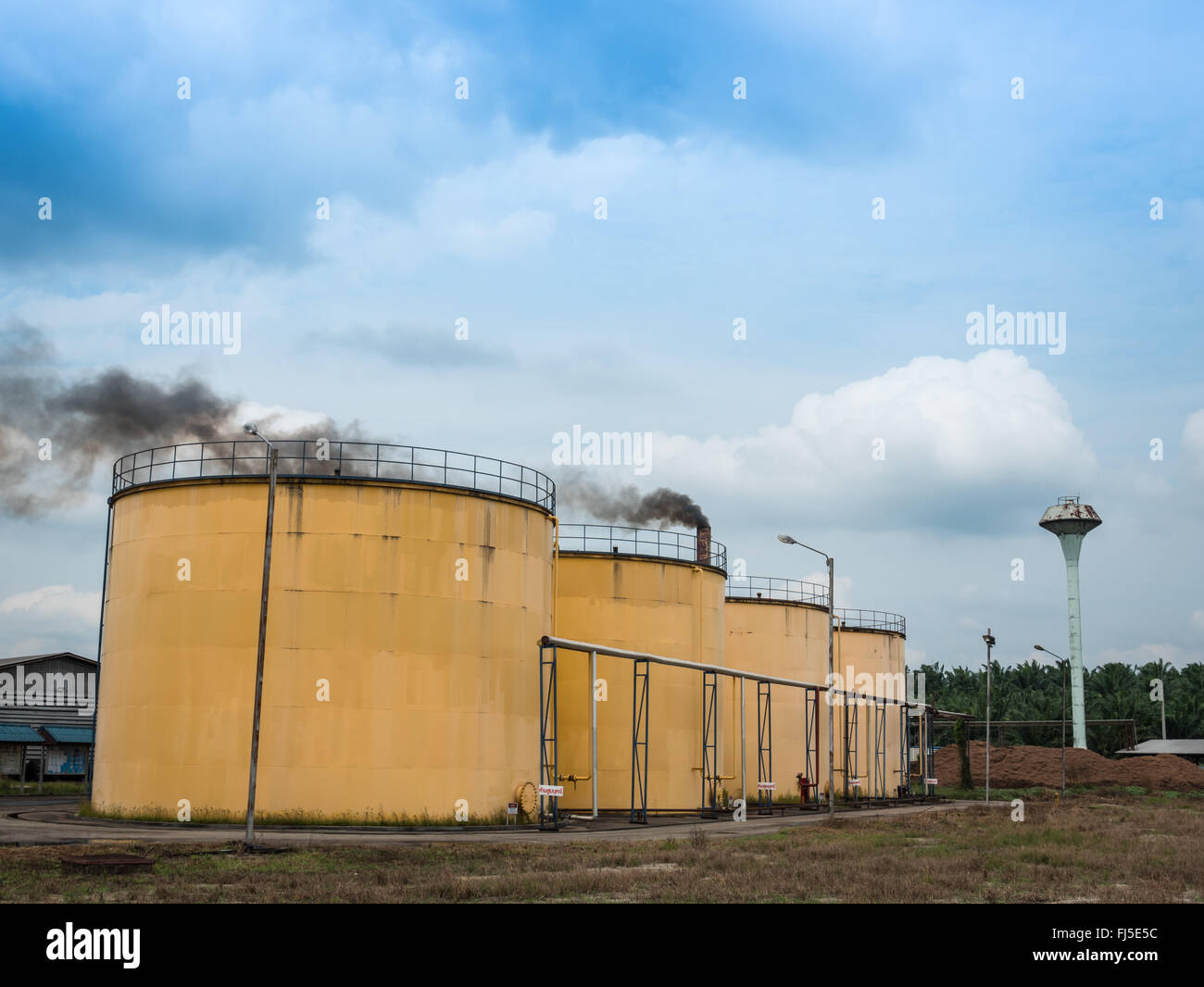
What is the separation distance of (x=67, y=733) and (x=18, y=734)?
3.68 m

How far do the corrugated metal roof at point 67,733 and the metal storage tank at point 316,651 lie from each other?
75.0 ft

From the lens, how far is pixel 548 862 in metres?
23.2

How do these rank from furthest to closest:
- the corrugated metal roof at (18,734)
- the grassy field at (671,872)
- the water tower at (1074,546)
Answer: the water tower at (1074,546) → the corrugated metal roof at (18,734) → the grassy field at (671,872)

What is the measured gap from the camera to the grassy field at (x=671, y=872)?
59.8 feet

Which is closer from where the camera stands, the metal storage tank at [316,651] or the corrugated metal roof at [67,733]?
the metal storage tank at [316,651]

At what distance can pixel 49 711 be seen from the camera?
198ft

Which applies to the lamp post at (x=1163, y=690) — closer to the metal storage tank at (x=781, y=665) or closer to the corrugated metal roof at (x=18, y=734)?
the metal storage tank at (x=781, y=665)

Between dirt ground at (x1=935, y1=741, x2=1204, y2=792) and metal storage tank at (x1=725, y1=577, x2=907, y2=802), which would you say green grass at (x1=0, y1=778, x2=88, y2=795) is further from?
dirt ground at (x1=935, y1=741, x2=1204, y2=792)

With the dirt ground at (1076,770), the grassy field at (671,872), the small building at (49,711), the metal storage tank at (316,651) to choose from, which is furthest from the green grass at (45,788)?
the dirt ground at (1076,770)

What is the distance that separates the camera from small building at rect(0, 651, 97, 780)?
186 ft

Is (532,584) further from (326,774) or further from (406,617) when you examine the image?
(326,774)

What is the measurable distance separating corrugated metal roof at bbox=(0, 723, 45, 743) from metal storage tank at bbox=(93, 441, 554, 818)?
824 inches

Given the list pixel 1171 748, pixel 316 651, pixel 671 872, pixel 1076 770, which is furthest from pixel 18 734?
pixel 1171 748

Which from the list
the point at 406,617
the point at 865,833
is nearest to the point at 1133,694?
the point at 865,833
